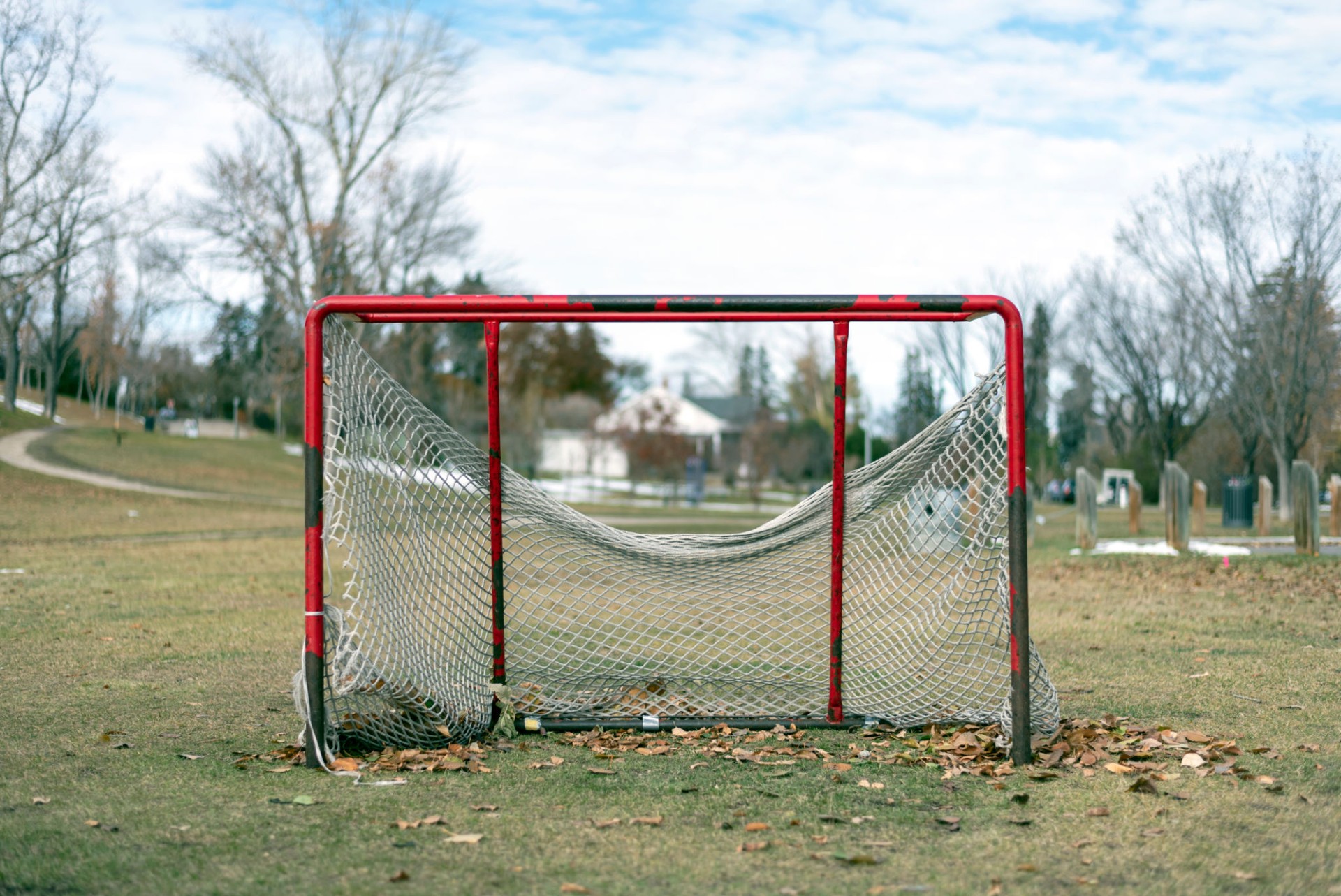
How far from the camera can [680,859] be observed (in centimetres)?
336

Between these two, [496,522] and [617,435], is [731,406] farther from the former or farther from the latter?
[496,522]

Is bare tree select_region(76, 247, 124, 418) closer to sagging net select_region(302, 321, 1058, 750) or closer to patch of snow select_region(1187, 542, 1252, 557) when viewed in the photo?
patch of snow select_region(1187, 542, 1252, 557)

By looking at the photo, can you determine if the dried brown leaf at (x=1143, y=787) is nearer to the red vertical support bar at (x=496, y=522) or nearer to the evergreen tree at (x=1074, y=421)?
the red vertical support bar at (x=496, y=522)

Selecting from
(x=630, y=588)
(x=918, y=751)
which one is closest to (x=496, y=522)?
(x=630, y=588)

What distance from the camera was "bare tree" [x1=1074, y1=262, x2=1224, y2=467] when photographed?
36.3 metres

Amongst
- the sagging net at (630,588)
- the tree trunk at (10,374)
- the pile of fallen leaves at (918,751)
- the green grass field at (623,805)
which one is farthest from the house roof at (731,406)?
the pile of fallen leaves at (918,751)

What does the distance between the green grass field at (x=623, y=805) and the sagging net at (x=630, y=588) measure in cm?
47

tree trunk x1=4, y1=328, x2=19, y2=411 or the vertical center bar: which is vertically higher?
tree trunk x1=4, y1=328, x2=19, y2=411

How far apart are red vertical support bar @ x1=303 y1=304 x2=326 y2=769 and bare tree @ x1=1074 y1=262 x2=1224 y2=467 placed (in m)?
34.2

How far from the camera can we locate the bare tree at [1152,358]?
36.3 metres

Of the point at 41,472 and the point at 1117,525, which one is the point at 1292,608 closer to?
the point at 1117,525

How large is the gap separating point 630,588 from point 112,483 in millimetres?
30587

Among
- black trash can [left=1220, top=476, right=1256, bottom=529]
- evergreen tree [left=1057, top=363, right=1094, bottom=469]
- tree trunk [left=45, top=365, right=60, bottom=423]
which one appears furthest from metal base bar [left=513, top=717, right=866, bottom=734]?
tree trunk [left=45, top=365, right=60, bottom=423]

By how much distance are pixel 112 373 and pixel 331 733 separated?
65067 millimetres
